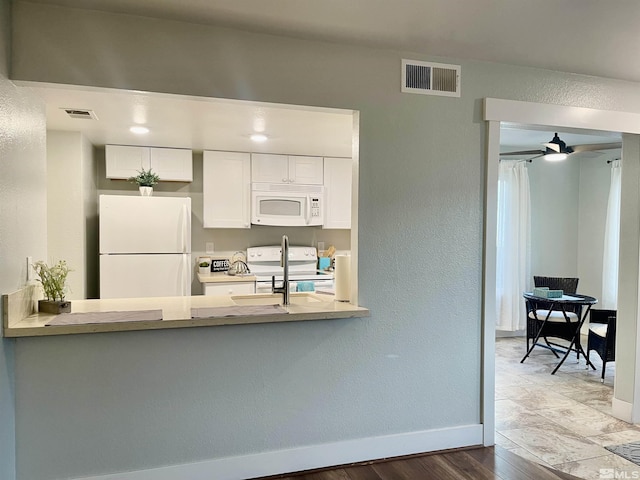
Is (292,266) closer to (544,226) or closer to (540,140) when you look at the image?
(540,140)

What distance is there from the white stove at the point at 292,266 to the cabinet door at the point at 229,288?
24 centimetres

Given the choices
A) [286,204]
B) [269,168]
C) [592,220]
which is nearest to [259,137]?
[269,168]

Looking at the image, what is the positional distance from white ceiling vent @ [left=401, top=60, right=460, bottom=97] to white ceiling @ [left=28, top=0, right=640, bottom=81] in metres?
0.08

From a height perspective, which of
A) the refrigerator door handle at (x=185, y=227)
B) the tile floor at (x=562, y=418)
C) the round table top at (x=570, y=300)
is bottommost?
the tile floor at (x=562, y=418)

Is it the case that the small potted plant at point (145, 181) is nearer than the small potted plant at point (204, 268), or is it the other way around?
the small potted plant at point (145, 181)

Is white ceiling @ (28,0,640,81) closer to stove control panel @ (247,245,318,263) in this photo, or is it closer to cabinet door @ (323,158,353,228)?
cabinet door @ (323,158,353,228)

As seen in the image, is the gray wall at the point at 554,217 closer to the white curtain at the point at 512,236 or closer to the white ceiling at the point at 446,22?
the white curtain at the point at 512,236

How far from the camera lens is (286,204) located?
4875mm

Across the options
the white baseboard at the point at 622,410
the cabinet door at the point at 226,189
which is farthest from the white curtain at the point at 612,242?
the cabinet door at the point at 226,189

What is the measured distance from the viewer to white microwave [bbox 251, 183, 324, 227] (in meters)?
4.77

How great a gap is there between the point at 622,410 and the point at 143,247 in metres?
4.09

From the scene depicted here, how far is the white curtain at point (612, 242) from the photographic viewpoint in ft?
16.9

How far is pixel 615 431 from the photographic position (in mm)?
3008

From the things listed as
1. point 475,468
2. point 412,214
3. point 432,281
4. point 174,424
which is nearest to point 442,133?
point 412,214
